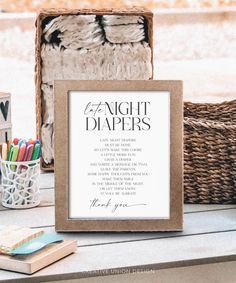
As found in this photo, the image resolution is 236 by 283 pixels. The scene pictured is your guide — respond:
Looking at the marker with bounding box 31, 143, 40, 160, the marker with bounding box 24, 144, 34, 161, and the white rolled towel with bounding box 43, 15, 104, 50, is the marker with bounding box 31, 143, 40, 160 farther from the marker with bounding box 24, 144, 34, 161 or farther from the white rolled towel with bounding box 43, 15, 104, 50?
the white rolled towel with bounding box 43, 15, 104, 50

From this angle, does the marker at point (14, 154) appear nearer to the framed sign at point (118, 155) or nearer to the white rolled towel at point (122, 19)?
the framed sign at point (118, 155)

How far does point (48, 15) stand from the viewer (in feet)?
5.77

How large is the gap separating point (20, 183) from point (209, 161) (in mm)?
393

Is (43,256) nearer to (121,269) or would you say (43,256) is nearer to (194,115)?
(121,269)

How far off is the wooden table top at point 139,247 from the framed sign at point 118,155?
0.03 meters

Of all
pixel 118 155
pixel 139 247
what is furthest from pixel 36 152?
pixel 139 247

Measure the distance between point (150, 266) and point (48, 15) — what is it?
2.39 ft

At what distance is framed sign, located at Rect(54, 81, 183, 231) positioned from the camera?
1412mm

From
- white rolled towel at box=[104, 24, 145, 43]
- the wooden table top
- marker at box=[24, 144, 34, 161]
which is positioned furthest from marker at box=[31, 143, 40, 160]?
white rolled towel at box=[104, 24, 145, 43]

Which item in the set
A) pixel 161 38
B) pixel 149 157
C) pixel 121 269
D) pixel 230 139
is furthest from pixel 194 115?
pixel 161 38

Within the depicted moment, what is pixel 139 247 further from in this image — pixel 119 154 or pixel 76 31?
pixel 76 31

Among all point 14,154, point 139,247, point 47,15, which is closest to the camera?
point 139,247

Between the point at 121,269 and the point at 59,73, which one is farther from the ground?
the point at 59,73

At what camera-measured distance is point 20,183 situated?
1577 mm
